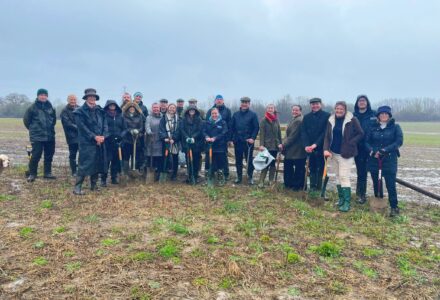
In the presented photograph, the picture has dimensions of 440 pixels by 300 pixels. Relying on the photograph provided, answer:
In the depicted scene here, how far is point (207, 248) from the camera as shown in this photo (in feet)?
17.7

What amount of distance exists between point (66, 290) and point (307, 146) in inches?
250

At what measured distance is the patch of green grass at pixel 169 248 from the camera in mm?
5102

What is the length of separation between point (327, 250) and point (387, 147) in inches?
125

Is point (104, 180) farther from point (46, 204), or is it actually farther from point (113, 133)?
point (46, 204)

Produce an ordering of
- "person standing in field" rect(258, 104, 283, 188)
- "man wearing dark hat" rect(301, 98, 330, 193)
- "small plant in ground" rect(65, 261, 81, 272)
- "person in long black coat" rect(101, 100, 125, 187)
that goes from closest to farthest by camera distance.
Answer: "small plant in ground" rect(65, 261, 81, 272)
"man wearing dark hat" rect(301, 98, 330, 193)
"person in long black coat" rect(101, 100, 125, 187)
"person standing in field" rect(258, 104, 283, 188)

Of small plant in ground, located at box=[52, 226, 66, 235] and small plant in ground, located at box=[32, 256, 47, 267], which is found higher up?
small plant in ground, located at box=[52, 226, 66, 235]

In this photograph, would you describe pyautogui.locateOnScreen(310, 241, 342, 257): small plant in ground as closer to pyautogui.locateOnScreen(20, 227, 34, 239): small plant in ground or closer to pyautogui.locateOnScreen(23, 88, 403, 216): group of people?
pyautogui.locateOnScreen(23, 88, 403, 216): group of people

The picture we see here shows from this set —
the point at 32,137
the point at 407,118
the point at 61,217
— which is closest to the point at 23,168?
the point at 32,137

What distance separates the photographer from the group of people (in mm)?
7977

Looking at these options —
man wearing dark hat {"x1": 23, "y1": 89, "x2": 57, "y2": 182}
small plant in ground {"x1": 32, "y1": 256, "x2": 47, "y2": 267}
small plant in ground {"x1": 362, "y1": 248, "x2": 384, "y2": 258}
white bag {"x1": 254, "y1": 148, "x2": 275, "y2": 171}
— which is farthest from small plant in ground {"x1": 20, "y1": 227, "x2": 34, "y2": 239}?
white bag {"x1": 254, "y1": 148, "x2": 275, "y2": 171}

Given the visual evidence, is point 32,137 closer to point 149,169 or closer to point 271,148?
point 149,169

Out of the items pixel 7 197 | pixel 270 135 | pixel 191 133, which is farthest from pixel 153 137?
pixel 7 197

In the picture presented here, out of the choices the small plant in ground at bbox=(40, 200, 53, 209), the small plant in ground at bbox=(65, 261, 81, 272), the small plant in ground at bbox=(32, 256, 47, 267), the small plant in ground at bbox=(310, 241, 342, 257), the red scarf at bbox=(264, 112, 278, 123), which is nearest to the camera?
the small plant in ground at bbox=(65, 261, 81, 272)

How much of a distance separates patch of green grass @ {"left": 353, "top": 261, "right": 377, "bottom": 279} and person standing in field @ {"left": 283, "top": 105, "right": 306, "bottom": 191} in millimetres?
4327
